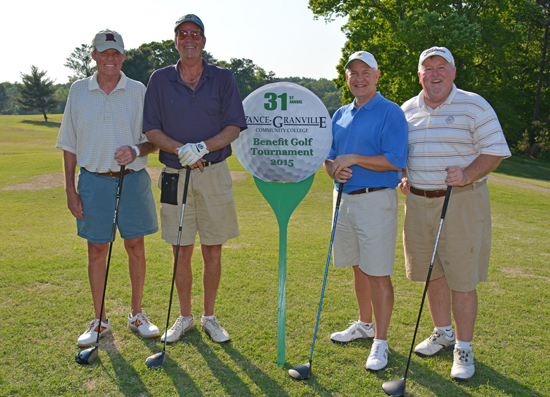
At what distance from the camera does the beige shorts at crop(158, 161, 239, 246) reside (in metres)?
3.64

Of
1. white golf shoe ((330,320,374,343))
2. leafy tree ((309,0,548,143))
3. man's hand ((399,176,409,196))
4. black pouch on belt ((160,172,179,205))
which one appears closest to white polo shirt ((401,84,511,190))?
man's hand ((399,176,409,196))

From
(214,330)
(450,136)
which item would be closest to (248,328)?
(214,330)

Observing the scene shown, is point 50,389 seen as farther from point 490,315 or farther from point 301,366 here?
point 490,315

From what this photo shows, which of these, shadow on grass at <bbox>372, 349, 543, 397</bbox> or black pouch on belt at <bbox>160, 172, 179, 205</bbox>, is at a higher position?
black pouch on belt at <bbox>160, 172, 179, 205</bbox>

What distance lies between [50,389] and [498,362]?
3.19 meters

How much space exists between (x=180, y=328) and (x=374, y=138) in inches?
86.5

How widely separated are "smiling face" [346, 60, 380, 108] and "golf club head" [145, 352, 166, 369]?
7.92 feet

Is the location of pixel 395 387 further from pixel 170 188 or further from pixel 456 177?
pixel 170 188

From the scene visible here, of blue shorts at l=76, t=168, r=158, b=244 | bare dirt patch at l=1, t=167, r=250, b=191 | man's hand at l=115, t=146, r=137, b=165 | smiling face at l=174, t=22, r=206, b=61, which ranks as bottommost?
bare dirt patch at l=1, t=167, r=250, b=191

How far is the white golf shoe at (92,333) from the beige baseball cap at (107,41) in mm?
2227

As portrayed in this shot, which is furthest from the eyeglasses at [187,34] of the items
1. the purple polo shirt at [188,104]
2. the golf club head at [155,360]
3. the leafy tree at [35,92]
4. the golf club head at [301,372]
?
the leafy tree at [35,92]

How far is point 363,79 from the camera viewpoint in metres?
3.30

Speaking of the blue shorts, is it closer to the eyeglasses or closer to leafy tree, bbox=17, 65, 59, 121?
the eyeglasses

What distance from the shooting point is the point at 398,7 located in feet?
86.4
